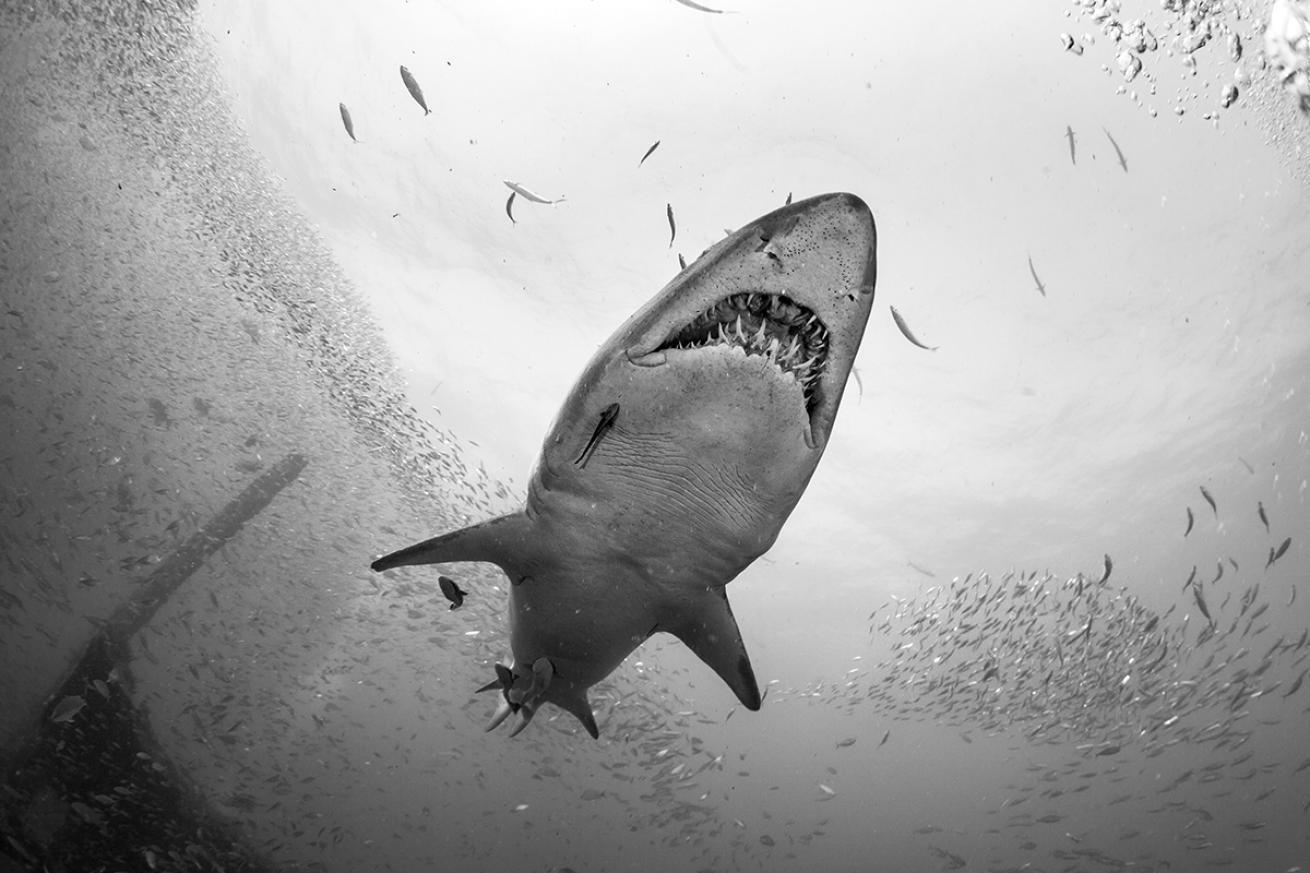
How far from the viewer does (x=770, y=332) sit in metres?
2.28

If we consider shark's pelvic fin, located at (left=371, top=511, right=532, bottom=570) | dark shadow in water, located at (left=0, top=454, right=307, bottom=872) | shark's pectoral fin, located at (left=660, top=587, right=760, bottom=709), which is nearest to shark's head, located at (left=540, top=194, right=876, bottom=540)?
shark's pelvic fin, located at (left=371, top=511, right=532, bottom=570)

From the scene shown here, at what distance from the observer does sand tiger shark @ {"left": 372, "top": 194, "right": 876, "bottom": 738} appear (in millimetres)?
2062

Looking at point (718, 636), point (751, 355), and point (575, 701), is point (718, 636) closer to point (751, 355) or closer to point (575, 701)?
point (575, 701)

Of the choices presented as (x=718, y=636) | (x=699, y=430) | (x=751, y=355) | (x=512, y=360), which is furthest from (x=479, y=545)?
(x=512, y=360)

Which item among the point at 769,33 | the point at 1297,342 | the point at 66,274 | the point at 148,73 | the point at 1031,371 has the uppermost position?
the point at 1297,342

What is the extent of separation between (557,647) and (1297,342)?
25.7 m

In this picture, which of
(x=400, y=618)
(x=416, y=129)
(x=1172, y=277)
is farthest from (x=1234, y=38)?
(x=400, y=618)

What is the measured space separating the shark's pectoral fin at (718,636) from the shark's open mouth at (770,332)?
1.77 m

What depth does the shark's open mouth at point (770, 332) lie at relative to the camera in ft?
7.30

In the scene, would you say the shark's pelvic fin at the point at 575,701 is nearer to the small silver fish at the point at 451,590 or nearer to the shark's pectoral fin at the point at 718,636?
the small silver fish at the point at 451,590

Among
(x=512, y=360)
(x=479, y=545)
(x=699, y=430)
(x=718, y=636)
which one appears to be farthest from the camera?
(x=512, y=360)

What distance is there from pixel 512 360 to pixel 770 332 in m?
21.2

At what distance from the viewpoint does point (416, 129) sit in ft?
54.6

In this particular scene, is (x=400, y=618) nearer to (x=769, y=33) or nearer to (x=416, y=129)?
(x=416, y=129)
